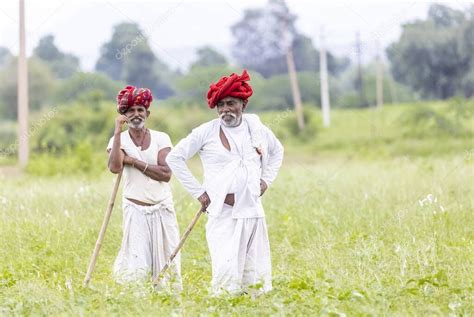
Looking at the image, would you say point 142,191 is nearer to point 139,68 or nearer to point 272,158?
point 272,158

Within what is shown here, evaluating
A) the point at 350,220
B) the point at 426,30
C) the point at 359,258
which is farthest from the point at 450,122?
the point at 359,258

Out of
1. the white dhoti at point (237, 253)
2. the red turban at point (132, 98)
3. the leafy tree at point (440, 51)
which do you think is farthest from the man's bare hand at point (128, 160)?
the leafy tree at point (440, 51)

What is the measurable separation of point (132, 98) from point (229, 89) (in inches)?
30.4

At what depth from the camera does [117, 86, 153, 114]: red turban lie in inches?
252

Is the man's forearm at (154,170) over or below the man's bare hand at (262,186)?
over

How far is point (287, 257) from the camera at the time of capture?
802cm

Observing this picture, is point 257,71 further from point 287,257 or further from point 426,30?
point 287,257

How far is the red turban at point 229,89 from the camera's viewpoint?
6008 mm

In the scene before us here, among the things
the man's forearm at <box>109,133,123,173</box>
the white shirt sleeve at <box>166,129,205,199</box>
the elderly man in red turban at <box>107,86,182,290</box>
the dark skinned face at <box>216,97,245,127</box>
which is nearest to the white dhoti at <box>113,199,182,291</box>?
the elderly man in red turban at <box>107,86,182,290</box>

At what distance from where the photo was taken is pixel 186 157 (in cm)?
621

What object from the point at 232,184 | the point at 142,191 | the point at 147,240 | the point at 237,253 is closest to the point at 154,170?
the point at 142,191

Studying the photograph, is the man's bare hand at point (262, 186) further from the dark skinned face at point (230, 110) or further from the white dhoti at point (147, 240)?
the white dhoti at point (147, 240)

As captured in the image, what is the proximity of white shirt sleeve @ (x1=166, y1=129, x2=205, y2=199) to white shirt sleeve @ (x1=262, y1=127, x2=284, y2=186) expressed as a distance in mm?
445

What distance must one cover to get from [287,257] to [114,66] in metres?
28.2
